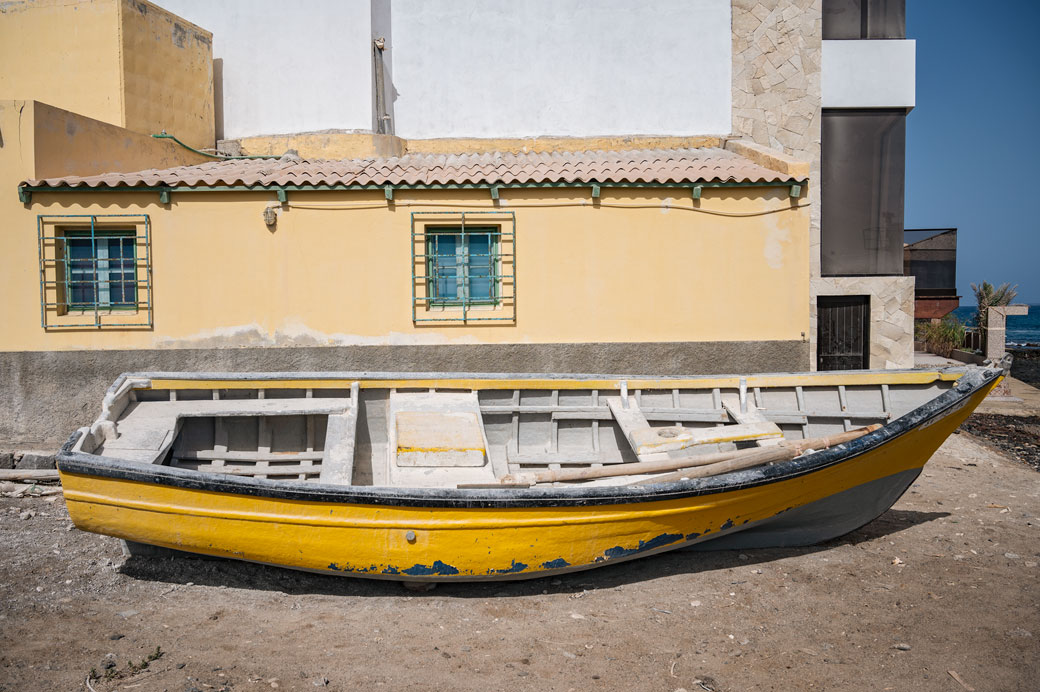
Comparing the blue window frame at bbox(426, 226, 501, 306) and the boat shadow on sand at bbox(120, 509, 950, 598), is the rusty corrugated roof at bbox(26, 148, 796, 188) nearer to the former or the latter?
the blue window frame at bbox(426, 226, 501, 306)

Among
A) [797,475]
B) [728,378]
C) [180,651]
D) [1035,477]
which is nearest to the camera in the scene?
[180,651]

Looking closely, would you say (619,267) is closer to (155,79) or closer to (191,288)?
(191,288)

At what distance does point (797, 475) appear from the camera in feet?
16.8

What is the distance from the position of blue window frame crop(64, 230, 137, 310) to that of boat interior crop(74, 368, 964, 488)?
323 centimetres

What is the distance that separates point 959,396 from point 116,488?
20.1 feet

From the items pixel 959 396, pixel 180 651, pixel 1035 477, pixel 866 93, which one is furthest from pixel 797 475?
pixel 866 93

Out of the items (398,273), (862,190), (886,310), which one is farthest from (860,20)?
(398,273)

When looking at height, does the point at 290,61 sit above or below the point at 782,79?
above

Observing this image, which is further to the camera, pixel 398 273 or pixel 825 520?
pixel 398 273

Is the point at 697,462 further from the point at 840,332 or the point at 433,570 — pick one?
the point at 840,332

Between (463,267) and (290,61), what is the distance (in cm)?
656

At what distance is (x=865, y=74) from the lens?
39.8ft

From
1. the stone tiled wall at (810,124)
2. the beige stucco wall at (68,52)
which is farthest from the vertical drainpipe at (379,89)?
the stone tiled wall at (810,124)

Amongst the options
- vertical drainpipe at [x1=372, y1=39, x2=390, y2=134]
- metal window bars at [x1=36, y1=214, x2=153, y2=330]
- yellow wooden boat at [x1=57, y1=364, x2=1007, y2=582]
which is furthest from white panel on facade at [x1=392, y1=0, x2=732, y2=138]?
yellow wooden boat at [x1=57, y1=364, x2=1007, y2=582]
